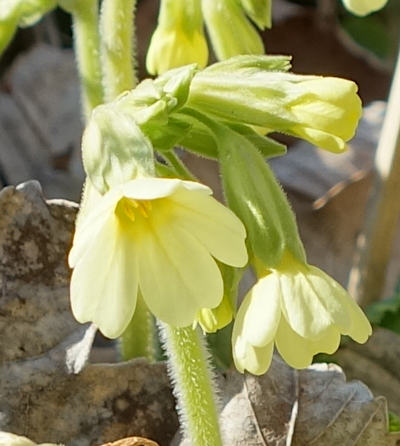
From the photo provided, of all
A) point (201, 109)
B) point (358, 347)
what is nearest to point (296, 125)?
point (201, 109)

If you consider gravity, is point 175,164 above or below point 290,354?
above

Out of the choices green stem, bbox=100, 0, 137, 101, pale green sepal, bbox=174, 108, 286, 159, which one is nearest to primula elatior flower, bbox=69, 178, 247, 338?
pale green sepal, bbox=174, 108, 286, 159

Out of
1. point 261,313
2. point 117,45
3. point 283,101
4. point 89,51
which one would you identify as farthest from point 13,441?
point 89,51

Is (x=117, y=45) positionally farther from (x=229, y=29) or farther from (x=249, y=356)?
(x=249, y=356)

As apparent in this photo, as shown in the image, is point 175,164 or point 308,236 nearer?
point 175,164

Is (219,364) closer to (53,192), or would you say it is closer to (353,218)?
(353,218)

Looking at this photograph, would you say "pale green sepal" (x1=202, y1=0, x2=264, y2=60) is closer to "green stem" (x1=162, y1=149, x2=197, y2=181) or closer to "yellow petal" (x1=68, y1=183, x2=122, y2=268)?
→ "green stem" (x1=162, y1=149, x2=197, y2=181)

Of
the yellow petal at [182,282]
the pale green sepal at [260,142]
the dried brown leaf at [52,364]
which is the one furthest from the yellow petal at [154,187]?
the dried brown leaf at [52,364]
